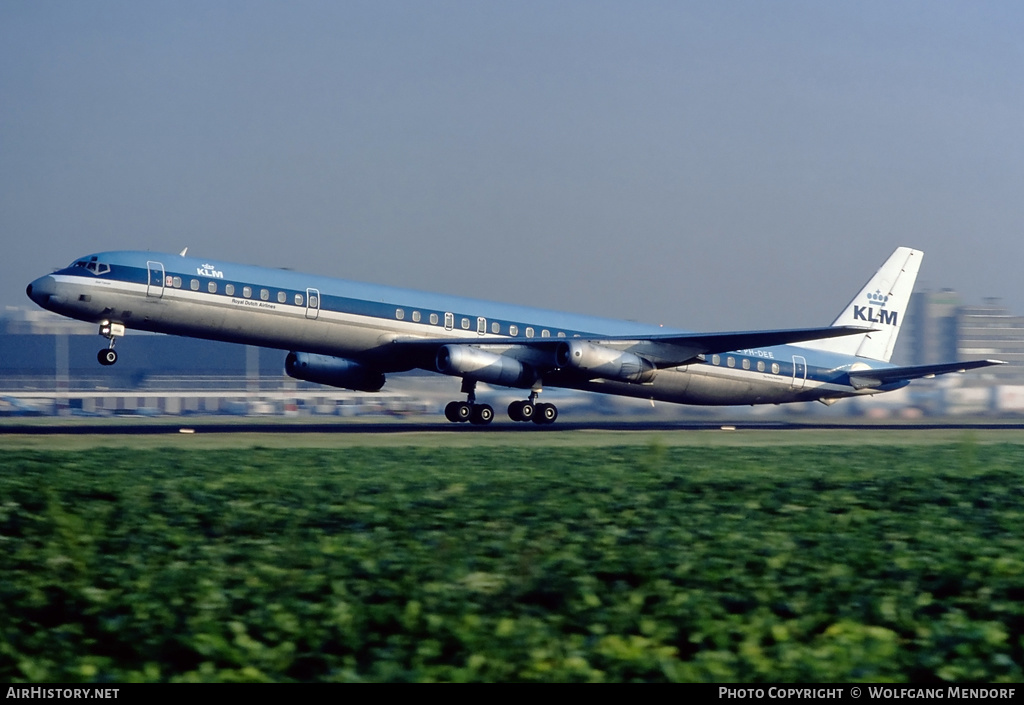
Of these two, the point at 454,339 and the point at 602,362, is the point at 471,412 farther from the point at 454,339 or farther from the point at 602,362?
the point at 602,362

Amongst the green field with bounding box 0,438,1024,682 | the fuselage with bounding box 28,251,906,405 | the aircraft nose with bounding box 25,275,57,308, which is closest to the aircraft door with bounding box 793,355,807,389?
the fuselage with bounding box 28,251,906,405

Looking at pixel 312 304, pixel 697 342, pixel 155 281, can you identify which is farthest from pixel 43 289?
pixel 697 342

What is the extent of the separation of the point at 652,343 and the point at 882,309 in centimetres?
1456

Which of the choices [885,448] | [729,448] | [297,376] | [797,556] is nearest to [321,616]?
[797,556]

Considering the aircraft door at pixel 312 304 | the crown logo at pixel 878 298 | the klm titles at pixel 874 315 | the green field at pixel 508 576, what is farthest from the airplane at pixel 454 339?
the green field at pixel 508 576

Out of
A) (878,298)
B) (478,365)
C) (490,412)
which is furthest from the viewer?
(878,298)

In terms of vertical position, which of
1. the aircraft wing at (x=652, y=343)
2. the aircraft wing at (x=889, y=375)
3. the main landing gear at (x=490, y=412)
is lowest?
the main landing gear at (x=490, y=412)

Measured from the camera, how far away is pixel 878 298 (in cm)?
4862

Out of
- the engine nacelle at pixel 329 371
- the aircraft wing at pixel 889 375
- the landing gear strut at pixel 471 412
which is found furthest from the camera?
the aircraft wing at pixel 889 375

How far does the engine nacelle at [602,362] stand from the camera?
3750cm

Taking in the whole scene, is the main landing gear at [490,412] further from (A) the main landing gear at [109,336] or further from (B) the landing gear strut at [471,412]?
(A) the main landing gear at [109,336]

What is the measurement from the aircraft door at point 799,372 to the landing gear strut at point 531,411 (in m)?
11.1

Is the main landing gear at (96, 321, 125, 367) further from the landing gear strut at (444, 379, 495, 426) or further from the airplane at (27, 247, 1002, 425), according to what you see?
the landing gear strut at (444, 379, 495, 426)

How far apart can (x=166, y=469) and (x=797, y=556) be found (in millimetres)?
12413
